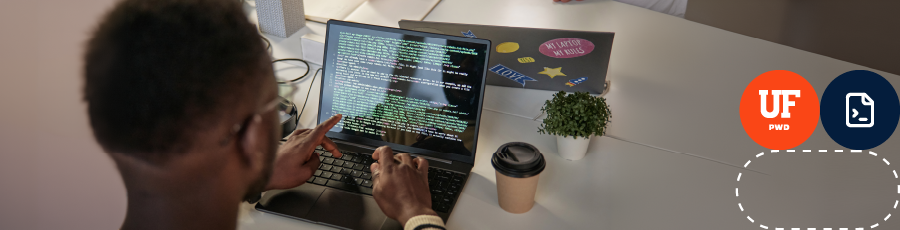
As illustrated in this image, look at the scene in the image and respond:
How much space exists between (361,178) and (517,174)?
12.5 inches

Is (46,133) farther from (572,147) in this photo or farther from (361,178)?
(572,147)

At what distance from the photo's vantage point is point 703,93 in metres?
1.34

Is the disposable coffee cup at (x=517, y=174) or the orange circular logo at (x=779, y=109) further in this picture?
the orange circular logo at (x=779, y=109)

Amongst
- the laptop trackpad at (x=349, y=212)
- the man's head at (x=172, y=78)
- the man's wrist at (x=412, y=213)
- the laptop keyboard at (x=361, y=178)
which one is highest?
the man's head at (x=172, y=78)

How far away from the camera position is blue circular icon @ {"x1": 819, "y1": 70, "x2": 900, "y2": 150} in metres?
1.18

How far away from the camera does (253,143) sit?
601mm

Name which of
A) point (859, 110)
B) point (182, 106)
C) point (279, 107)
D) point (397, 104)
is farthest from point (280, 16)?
→ point (859, 110)

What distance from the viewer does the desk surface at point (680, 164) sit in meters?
0.95

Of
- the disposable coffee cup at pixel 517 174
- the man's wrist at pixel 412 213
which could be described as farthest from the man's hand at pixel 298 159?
the disposable coffee cup at pixel 517 174

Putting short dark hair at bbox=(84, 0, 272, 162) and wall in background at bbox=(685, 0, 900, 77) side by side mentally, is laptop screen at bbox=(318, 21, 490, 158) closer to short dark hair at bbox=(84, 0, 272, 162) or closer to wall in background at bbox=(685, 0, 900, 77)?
short dark hair at bbox=(84, 0, 272, 162)

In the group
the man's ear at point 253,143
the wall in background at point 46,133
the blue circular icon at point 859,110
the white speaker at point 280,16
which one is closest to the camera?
the man's ear at point 253,143

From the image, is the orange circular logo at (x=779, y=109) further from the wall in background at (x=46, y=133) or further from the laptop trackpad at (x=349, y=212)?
the wall in background at (x=46, y=133)

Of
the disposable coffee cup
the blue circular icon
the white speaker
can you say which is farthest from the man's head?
the blue circular icon

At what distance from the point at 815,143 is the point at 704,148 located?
260 millimetres
